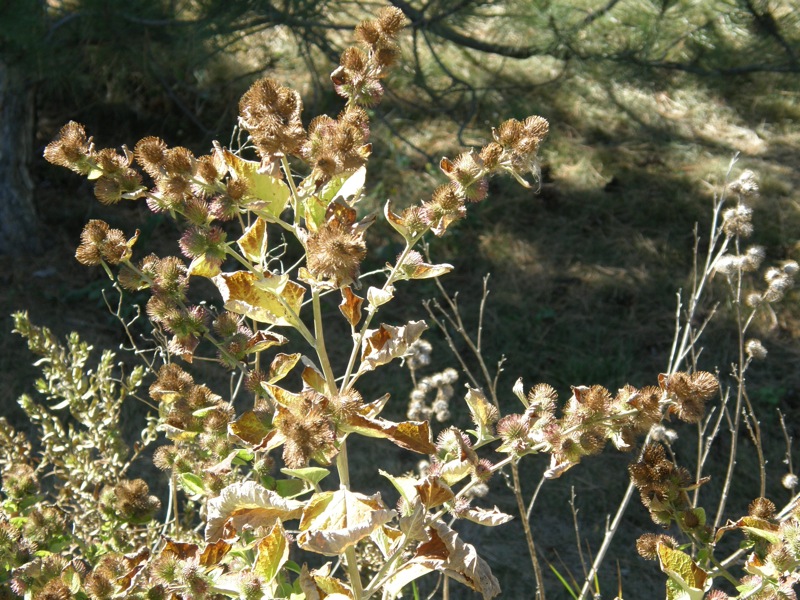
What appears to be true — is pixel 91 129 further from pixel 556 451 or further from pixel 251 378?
pixel 556 451

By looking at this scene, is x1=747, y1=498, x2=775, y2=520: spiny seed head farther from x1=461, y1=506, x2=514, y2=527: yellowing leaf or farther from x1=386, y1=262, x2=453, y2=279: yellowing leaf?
x1=386, y1=262, x2=453, y2=279: yellowing leaf

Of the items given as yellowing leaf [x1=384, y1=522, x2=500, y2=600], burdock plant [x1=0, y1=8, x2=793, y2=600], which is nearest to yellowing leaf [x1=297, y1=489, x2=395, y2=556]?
burdock plant [x1=0, y1=8, x2=793, y2=600]

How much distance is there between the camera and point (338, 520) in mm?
1091

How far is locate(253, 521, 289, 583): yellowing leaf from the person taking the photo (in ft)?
3.86

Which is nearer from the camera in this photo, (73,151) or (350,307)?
(73,151)

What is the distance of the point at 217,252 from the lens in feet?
3.98

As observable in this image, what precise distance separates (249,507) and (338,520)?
13 cm

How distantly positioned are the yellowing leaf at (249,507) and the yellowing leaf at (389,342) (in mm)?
204

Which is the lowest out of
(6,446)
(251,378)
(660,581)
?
(660,581)

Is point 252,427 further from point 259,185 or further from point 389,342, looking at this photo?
point 259,185

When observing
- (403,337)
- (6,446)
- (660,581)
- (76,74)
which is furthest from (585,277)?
(403,337)

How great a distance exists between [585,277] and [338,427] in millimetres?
3273

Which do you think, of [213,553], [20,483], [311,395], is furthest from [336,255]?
[20,483]

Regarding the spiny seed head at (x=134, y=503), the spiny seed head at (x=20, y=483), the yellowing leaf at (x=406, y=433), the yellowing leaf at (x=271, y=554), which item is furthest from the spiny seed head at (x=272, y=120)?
the spiny seed head at (x=20, y=483)
